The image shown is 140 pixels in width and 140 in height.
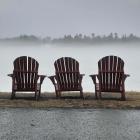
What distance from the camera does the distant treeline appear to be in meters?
42.7

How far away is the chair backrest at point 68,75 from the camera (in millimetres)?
15086

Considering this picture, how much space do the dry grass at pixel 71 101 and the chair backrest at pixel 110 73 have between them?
13.0 inches

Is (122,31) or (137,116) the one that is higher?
(122,31)

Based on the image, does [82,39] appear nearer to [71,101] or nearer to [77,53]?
[77,53]

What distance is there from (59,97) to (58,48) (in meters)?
30.6

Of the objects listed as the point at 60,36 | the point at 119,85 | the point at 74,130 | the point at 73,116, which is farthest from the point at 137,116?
the point at 60,36

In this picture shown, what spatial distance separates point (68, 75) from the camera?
594 inches

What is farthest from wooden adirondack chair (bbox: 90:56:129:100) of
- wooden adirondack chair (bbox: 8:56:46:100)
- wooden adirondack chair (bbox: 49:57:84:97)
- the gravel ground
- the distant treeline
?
the distant treeline

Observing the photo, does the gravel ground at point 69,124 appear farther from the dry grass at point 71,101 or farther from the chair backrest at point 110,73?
the chair backrest at point 110,73

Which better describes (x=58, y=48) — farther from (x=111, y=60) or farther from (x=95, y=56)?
(x=111, y=60)

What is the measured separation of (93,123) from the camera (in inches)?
433

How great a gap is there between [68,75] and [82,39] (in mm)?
28985

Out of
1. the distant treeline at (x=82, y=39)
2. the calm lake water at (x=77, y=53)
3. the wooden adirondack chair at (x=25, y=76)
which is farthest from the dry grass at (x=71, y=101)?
the distant treeline at (x=82, y=39)

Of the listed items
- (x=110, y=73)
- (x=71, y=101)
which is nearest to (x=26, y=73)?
(x=71, y=101)
